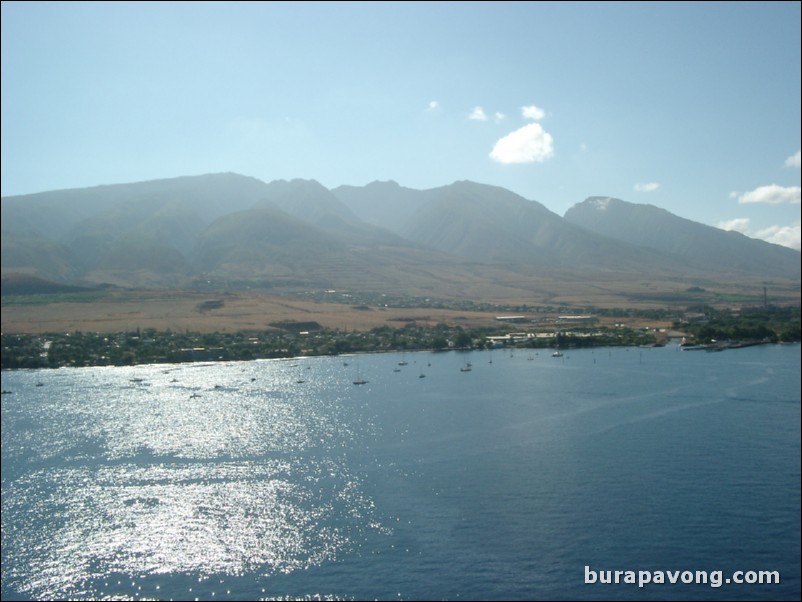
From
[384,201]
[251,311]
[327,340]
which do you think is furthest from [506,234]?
[327,340]

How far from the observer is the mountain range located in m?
71.1

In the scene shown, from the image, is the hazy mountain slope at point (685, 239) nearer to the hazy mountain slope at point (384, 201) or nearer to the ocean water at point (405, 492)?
the hazy mountain slope at point (384, 201)

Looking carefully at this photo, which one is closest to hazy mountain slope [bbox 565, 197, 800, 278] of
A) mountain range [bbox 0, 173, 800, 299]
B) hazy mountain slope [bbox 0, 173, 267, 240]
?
mountain range [bbox 0, 173, 800, 299]

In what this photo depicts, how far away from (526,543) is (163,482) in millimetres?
9364

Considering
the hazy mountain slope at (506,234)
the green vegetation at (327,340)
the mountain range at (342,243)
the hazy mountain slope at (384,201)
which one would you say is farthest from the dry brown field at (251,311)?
the hazy mountain slope at (384,201)

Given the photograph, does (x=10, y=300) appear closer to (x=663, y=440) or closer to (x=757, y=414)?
(x=663, y=440)

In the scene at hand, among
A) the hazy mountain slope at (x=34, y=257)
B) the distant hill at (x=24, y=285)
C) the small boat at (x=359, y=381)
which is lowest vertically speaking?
the small boat at (x=359, y=381)

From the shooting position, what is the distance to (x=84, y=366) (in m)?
37.4

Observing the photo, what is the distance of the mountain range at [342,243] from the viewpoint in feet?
233

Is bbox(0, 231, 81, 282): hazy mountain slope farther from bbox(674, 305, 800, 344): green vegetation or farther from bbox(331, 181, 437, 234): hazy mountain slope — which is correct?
bbox(331, 181, 437, 234): hazy mountain slope

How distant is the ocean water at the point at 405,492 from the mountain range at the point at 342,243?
40.6 ft

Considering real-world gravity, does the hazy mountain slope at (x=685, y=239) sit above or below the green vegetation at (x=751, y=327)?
above

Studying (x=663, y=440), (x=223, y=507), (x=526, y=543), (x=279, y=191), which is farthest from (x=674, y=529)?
(x=279, y=191)

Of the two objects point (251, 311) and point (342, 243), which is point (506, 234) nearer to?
point (342, 243)
